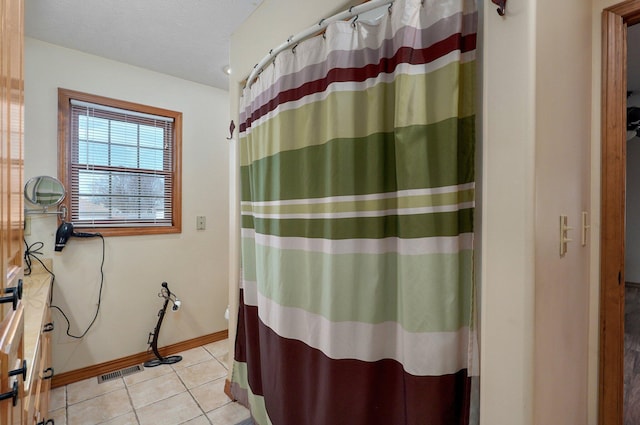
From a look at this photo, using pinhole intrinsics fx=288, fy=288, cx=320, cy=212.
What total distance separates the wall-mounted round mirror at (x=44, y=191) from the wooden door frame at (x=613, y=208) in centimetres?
327

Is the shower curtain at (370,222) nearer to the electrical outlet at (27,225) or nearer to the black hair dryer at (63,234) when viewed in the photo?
the black hair dryer at (63,234)

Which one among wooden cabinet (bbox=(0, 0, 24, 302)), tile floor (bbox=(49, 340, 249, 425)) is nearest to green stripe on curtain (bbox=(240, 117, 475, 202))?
wooden cabinet (bbox=(0, 0, 24, 302))

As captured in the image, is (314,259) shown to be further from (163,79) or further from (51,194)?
(163,79)

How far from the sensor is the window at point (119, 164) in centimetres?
221

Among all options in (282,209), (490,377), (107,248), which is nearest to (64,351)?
(107,248)

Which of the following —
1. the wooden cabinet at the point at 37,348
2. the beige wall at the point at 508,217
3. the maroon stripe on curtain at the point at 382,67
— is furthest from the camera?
the wooden cabinet at the point at 37,348

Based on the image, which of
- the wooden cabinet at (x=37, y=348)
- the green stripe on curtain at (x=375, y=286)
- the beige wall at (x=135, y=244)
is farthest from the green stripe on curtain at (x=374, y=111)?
the beige wall at (x=135, y=244)

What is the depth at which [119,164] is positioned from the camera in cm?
242

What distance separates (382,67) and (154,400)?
2440mm

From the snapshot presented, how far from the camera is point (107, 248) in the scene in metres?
2.33

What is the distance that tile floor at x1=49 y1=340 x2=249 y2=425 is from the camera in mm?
1792

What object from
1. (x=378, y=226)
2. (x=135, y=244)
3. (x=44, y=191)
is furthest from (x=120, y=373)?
(x=378, y=226)

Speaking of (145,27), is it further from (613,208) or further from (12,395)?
(613,208)

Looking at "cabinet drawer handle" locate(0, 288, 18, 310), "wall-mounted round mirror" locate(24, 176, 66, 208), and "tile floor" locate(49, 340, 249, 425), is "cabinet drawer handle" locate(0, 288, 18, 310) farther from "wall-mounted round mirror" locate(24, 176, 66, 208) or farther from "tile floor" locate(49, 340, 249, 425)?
"wall-mounted round mirror" locate(24, 176, 66, 208)
